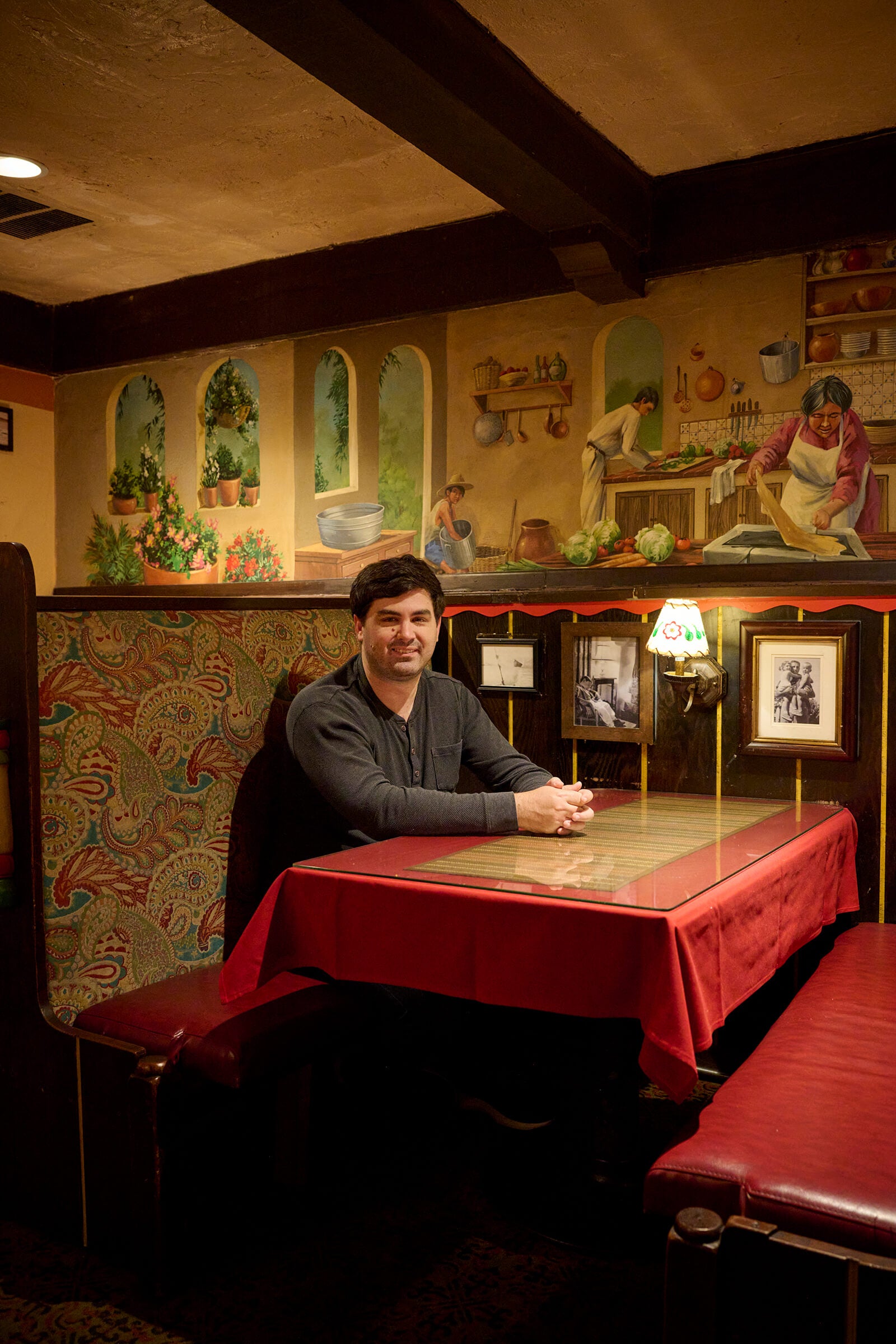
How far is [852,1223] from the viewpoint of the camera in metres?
1.37

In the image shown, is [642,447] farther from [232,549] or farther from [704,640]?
[232,549]

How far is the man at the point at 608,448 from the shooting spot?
3707 millimetres

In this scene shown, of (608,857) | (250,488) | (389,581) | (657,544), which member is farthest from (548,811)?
(250,488)

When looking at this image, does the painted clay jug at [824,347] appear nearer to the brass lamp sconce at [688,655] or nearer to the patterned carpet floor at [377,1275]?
the brass lamp sconce at [688,655]

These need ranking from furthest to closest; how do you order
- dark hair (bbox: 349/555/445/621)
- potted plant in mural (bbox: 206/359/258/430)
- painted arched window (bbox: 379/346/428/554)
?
potted plant in mural (bbox: 206/359/258/430) → painted arched window (bbox: 379/346/428/554) → dark hair (bbox: 349/555/445/621)

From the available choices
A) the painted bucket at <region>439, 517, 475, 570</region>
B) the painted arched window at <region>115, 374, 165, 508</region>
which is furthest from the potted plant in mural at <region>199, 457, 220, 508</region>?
the painted bucket at <region>439, 517, 475, 570</region>

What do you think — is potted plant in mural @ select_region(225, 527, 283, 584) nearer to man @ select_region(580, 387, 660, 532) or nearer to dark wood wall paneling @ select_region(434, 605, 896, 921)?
dark wood wall paneling @ select_region(434, 605, 896, 921)

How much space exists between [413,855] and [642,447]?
210 centimetres

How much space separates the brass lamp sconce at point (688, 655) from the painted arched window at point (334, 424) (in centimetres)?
174

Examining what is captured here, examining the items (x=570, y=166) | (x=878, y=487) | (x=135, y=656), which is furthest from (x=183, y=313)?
(x=878, y=487)

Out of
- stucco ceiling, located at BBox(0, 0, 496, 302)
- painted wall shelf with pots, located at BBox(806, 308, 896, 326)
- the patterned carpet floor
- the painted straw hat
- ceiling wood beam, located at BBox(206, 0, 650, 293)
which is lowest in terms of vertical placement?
the patterned carpet floor

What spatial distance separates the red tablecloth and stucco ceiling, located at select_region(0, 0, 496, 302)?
2388mm

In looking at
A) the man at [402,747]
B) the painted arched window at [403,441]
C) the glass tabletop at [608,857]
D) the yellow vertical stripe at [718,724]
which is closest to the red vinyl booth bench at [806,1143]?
the glass tabletop at [608,857]

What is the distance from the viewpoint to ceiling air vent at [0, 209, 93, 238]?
412 centimetres
